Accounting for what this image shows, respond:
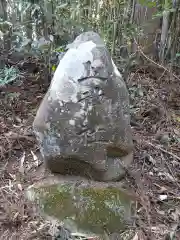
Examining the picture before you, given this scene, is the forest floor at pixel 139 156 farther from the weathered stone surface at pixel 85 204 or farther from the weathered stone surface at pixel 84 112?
the weathered stone surface at pixel 84 112

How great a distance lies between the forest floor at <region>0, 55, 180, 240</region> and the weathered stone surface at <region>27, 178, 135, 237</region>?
0.07 m

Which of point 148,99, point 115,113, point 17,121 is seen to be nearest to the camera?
point 115,113

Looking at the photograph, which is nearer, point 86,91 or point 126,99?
point 86,91

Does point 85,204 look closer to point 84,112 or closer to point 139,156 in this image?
point 84,112

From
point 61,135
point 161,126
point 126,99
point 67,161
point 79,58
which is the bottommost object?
point 161,126

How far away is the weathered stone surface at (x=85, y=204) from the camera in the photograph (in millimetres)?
1725

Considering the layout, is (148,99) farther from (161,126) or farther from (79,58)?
(79,58)

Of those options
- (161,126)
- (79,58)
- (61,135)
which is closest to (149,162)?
(161,126)

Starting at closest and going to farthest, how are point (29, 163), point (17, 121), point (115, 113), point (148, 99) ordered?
point (115, 113)
point (29, 163)
point (17, 121)
point (148, 99)

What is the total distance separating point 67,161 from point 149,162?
72 cm

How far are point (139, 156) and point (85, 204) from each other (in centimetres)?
67

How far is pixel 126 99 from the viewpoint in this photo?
187 centimetres

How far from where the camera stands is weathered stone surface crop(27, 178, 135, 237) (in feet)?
5.66

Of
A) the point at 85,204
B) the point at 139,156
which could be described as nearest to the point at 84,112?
the point at 85,204
